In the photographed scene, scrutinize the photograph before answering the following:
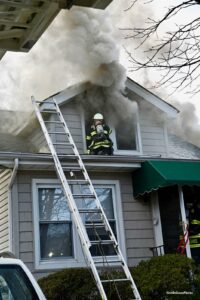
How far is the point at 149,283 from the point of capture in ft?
25.0

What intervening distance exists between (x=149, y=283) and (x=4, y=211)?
9.87 ft

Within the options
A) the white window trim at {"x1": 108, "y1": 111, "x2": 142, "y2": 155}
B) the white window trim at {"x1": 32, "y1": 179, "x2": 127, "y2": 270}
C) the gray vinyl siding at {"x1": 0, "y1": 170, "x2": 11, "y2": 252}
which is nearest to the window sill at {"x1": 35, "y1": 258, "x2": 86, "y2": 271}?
the white window trim at {"x1": 32, "y1": 179, "x2": 127, "y2": 270}

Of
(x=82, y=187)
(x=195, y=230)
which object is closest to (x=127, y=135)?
(x=82, y=187)

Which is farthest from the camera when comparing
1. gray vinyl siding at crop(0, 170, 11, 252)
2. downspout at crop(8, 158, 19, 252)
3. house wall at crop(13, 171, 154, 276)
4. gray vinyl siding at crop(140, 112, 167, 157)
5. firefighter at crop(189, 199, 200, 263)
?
gray vinyl siding at crop(140, 112, 167, 157)

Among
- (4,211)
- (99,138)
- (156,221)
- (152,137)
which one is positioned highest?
(152,137)

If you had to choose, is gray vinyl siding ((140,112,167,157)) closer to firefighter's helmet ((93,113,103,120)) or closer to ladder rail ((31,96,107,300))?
firefighter's helmet ((93,113,103,120))

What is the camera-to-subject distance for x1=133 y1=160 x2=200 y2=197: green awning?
8.90 m

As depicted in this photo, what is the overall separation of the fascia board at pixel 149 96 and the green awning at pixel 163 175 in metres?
1.97

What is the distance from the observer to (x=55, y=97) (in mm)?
10211

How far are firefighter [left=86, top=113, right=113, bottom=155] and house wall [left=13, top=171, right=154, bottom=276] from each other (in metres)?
0.51

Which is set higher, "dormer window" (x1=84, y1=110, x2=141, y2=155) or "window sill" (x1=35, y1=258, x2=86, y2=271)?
"dormer window" (x1=84, y1=110, x2=141, y2=155)

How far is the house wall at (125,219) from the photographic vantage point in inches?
339

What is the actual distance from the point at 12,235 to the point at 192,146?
5.97 m

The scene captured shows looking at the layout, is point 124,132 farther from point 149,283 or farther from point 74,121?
point 149,283
